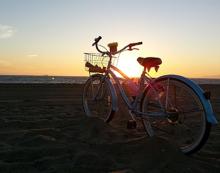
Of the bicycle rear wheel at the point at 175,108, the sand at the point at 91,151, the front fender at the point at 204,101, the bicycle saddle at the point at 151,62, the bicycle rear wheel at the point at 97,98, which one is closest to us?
the sand at the point at 91,151

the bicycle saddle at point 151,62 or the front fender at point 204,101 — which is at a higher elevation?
the bicycle saddle at point 151,62

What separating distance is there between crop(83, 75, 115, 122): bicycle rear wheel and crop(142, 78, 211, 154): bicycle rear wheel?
1.31 meters

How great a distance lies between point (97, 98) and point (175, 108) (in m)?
2.54

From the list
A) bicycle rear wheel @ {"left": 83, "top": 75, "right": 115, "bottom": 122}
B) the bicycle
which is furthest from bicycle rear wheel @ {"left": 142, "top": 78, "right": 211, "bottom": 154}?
bicycle rear wheel @ {"left": 83, "top": 75, "right": 115, "bottom": 122}

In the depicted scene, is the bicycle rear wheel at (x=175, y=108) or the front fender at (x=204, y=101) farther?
the bicycle rear wheel at (x=175, y=108)

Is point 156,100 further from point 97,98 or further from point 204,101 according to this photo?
point 97,98

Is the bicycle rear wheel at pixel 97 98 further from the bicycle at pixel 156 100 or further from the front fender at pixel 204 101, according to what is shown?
the front fender at pixel 204 101

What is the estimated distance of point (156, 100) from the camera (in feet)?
17.1

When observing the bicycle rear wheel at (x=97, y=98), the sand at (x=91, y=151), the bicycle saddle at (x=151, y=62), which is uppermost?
the bicycle saddle at (x=151, y=62)

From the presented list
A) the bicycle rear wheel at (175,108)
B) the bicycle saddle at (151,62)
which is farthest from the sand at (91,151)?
the bicycle saddle at (151,62)

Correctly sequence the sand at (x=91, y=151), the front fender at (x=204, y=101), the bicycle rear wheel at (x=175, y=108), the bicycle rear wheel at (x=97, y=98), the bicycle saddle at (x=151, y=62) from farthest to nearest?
the bicycle rear wheel at (x=97, y=98), the bicycle saddle at (x=151, y=62), the bicycle rear wheel at (x=175, y=108), the front fender at (x=204, y=101), the sand at (x=91, y=151)

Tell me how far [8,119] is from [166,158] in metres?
4.18

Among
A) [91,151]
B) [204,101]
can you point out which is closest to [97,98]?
[91,151]

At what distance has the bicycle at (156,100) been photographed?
14.9 ft
